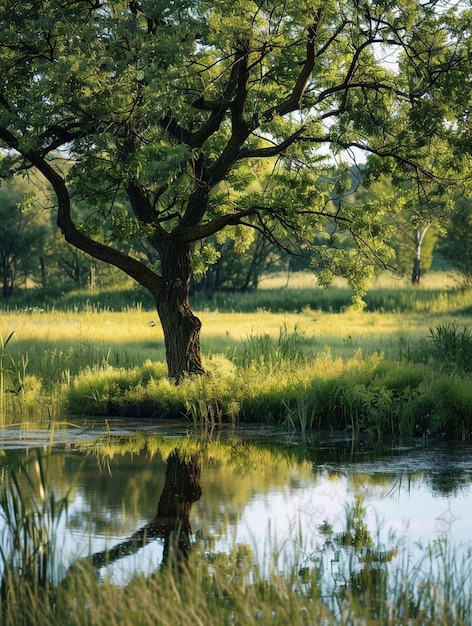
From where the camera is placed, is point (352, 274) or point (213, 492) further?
point (352, 274)

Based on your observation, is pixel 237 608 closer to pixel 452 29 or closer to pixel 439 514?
pixel 439 514

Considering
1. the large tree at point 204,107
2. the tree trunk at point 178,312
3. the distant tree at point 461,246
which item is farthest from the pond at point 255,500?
the distant tree at point 461,246

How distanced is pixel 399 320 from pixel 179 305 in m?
18.3

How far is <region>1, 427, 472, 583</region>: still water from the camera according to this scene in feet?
24.5

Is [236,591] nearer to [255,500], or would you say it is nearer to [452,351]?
[255,500]

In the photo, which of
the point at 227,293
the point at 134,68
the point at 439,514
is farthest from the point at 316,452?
the point at 227,293

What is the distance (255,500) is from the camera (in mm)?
9398

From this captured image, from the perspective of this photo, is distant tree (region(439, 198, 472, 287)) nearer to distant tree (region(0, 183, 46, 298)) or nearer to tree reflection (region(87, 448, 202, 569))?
distant tree (region(0, 183, 46, 298))

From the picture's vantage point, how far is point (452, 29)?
1506cm

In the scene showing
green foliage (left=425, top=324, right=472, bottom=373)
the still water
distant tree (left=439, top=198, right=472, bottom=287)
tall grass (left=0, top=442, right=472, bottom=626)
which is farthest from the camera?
distant tree (left=439, top=198, right=472, bottom=287)

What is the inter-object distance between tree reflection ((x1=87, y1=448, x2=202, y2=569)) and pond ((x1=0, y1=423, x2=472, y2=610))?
0.06 ft

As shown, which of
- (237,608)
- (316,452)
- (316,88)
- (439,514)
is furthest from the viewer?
(316,88)

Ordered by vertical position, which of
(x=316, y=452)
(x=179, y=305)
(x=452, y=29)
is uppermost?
(x=452, y=29)

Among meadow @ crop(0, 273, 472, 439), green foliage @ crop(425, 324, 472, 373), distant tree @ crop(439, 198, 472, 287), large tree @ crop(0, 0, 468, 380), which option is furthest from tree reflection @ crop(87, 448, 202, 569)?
distant tree @ crop(439, 198, 472, 287)
